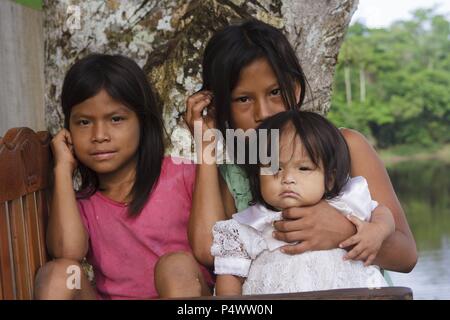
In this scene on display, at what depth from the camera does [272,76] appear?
2377mm

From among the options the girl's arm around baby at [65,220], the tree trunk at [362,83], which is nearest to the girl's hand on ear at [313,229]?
the girl's arm around baby at [65,220]

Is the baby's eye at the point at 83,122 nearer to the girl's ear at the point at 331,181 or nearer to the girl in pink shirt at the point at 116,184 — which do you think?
the girl in pink shirt at the point at 116,184

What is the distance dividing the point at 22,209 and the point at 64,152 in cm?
30

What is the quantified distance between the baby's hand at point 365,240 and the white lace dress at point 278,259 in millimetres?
35

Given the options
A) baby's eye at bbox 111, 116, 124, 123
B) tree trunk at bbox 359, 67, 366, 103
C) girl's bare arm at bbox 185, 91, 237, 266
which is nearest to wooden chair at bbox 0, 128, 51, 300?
baby's eye at bbox 111, 116, 124, 123

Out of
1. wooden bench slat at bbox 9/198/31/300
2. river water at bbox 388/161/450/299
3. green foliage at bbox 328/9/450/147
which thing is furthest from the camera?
green foliage at bbox 328/9/450/147

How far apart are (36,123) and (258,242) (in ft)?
6.70

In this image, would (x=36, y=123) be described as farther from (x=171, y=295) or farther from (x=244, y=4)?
(x=171, y=295)

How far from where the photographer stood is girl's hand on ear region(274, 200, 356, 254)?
2107 millimetres

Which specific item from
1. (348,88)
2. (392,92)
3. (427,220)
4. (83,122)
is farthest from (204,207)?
(392,92)

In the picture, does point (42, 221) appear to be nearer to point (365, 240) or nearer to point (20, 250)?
point (20, 250)

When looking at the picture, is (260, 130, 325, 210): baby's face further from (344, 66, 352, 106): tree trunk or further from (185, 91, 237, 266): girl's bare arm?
(344, 66, 352, 106): tree trunk

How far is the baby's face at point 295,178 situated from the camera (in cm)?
211

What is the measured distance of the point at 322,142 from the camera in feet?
7.00
